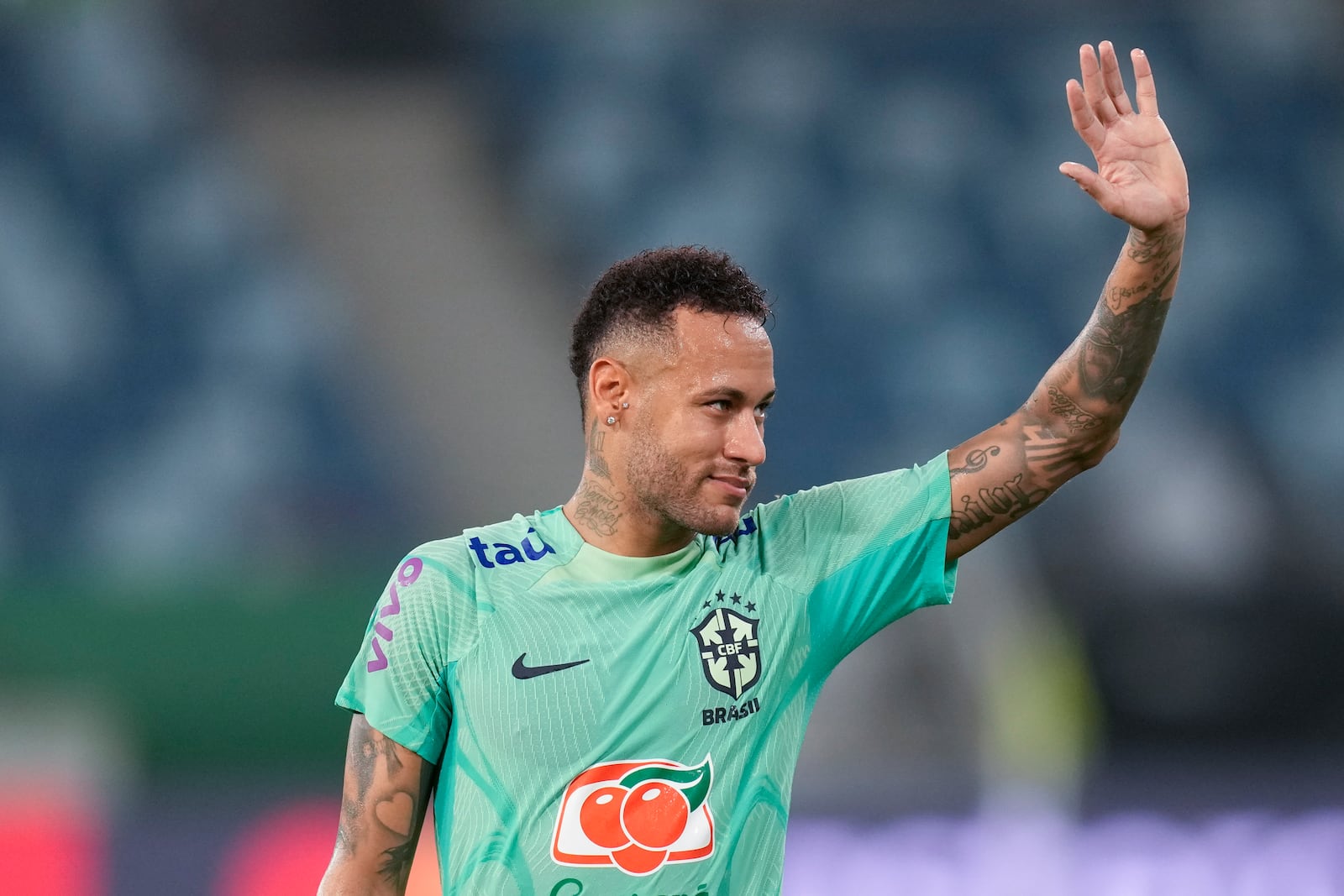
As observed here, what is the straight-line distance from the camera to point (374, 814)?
7.59 feet

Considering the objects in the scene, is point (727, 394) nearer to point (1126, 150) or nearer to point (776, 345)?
point (1126, 150)

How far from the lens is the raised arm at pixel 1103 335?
7.77ft

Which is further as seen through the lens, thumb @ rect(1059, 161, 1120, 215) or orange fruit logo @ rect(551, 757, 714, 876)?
thumb @ rect(1059, 161, 1120, 215)

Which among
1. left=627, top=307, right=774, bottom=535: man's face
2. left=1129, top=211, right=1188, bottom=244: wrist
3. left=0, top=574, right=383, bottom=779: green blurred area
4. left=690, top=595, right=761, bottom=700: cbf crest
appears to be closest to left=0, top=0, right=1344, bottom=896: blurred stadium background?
left=0, top=574, right=383, bottom=779: green blurred area

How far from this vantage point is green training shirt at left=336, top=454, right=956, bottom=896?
2.25 metres

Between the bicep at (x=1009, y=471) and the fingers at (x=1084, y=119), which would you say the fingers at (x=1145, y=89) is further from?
the bicep at (x=1009, y=471)

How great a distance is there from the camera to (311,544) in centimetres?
814

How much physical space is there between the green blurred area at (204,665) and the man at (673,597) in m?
4.54

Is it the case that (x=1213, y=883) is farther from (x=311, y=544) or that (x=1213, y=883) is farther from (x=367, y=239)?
(x=367, y=239)

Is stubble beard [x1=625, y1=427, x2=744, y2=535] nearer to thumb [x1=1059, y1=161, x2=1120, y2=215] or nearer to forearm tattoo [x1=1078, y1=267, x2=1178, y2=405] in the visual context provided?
forearm tattoo [x1=1078, y1=267, x2=1178, y2=405]

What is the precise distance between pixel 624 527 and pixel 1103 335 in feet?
2.78

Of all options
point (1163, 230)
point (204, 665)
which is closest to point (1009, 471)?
point (1163, 230)

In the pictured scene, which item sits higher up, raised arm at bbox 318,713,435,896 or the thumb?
the thumb

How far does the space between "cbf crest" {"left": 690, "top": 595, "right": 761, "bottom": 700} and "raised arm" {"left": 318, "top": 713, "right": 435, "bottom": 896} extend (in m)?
0.48
